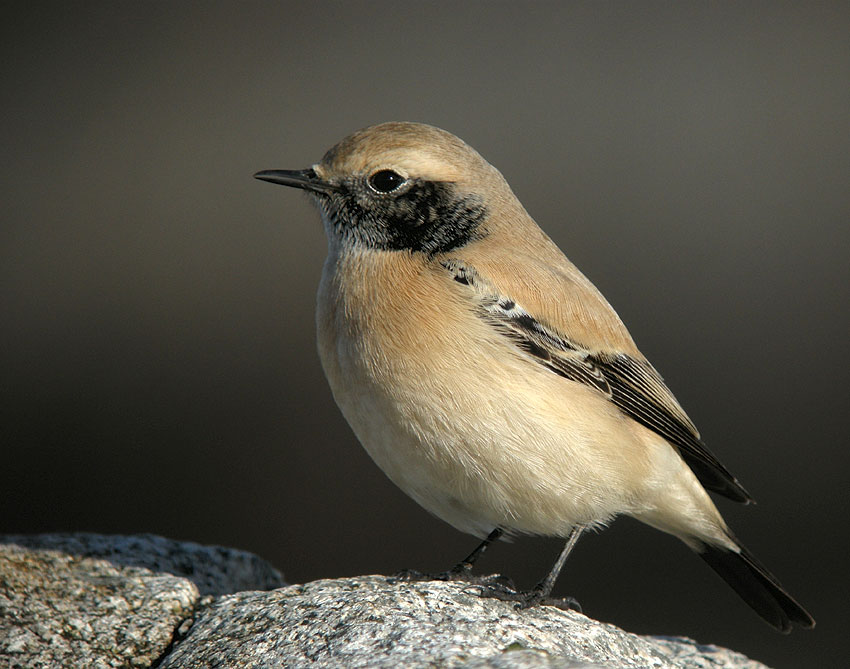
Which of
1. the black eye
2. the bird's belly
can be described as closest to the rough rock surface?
the bird's belly

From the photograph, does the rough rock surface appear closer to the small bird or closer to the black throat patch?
the small bird

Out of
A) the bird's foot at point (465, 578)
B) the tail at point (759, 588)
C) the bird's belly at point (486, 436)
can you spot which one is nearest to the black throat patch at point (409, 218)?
the bird's belly at point (486, 436)

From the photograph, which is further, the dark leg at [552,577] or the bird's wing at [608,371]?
the bird's wing at [608,371]

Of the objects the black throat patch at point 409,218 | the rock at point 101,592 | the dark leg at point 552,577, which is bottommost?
the rock at point 101,592

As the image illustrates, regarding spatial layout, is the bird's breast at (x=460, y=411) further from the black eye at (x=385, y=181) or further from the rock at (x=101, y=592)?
the rock at (x=101, y=592)

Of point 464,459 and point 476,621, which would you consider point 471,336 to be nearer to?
point 464,459

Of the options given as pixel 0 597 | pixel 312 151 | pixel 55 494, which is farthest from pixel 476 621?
pixel 312 151

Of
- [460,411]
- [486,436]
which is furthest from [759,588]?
[460,411]
